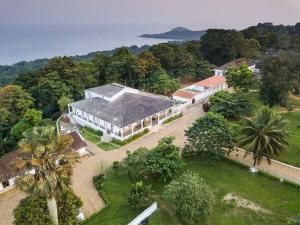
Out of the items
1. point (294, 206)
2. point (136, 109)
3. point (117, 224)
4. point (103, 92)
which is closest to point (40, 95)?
point (103, 92)

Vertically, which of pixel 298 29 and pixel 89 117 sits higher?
pixel 298 29

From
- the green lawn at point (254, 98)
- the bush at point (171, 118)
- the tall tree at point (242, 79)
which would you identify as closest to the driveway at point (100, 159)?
the bush at point (171, 118)

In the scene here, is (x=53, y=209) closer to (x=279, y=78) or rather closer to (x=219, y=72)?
(x=279, y=78)

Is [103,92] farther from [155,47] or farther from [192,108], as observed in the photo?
[155,47]

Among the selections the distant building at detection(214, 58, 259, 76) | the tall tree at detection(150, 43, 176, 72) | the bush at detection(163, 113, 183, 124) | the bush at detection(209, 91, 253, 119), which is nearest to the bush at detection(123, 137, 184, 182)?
the bush at detection(163, 113, 183, 124)

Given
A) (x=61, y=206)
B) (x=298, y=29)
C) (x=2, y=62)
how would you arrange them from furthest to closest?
(x=2, y=62)
(x=298, y=29)
(x=61, y=206)

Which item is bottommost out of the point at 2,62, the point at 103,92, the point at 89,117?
the point at 2,62

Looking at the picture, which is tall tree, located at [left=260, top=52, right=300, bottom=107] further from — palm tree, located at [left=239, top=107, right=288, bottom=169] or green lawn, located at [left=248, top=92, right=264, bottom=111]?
palm tree, located at [left=239, top=107, right=288, bottom=169]

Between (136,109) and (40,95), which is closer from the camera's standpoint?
(136,109)
